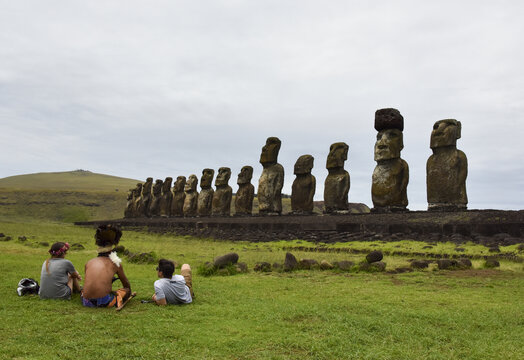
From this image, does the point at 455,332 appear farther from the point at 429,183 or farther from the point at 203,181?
the point at 203,181

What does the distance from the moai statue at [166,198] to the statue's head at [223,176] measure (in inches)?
336

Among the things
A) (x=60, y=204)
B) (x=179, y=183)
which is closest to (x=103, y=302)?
(x=179, y=183)

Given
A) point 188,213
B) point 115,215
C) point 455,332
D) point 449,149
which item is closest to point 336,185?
point 449,149

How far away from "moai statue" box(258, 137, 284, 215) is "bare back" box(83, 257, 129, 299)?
1543cm

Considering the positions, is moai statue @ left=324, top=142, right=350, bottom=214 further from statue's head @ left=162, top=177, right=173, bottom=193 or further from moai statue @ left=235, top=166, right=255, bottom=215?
statue's head @ left=162, top=177, right=173, bottom=193

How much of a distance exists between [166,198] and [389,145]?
22.5 meters

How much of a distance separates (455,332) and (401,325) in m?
0.46

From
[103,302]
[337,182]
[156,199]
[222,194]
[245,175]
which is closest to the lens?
[103,302]

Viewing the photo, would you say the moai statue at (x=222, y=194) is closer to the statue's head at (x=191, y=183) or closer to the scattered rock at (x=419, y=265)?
the statue's head at (x=191, y=183)

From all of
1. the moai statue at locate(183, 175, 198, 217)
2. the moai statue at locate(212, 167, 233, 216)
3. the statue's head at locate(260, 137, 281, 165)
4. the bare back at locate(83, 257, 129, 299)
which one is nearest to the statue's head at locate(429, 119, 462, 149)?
the statue's head at locate(260, 137, 281, 165)

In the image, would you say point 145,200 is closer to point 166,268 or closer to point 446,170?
point 446,170

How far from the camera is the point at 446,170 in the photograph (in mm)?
13234

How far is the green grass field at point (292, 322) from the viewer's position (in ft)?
11.6

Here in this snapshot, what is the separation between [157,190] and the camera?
36938 mm
